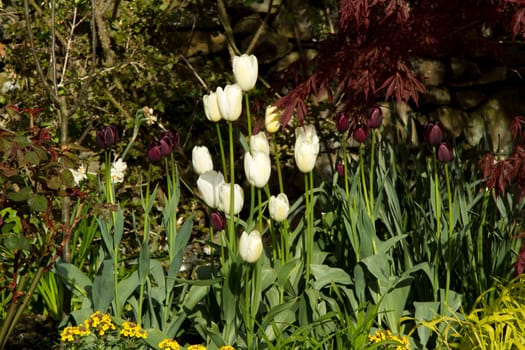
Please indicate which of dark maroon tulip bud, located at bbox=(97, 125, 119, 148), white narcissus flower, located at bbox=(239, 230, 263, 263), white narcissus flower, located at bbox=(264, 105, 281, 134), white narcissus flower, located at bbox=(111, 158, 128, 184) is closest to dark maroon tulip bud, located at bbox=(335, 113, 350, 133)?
white narcissus flower, located at bbox=(264, 105, 281, 134)

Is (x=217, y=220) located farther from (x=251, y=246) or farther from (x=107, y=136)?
(x=107, y=136)

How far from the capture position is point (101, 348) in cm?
296

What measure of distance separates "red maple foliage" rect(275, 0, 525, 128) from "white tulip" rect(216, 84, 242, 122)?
388mm

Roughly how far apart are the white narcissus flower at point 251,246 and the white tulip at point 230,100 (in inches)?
16.5

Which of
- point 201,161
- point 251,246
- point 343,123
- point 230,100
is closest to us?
point 251,246

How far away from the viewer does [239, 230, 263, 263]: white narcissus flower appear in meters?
2.71

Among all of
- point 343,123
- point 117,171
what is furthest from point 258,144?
point 117,171

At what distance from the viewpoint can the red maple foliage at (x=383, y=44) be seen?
Answer: 327 cm

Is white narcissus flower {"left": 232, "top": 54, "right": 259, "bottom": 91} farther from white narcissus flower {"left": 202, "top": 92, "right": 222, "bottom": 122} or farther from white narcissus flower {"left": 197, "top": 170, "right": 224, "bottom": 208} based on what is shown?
white narcissus flower {"left": 197, "top": 170, "right": 224, "bottom": 208}

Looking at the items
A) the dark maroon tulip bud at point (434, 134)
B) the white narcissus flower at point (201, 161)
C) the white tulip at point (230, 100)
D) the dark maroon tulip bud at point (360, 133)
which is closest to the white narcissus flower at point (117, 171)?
the white narcissus flower at point (201, 161)

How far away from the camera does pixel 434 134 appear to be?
3.13m

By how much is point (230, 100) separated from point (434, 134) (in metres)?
0.81

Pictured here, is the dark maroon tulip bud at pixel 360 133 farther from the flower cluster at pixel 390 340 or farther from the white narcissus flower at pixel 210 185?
the flower cluster at pixel 390 340

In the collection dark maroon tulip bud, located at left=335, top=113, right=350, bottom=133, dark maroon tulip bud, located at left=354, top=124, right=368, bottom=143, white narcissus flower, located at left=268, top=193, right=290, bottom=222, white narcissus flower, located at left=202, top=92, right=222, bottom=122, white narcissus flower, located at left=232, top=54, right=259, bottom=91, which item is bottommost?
white narcissus flower, located at left=268, top=193, right=290, bottom=222
